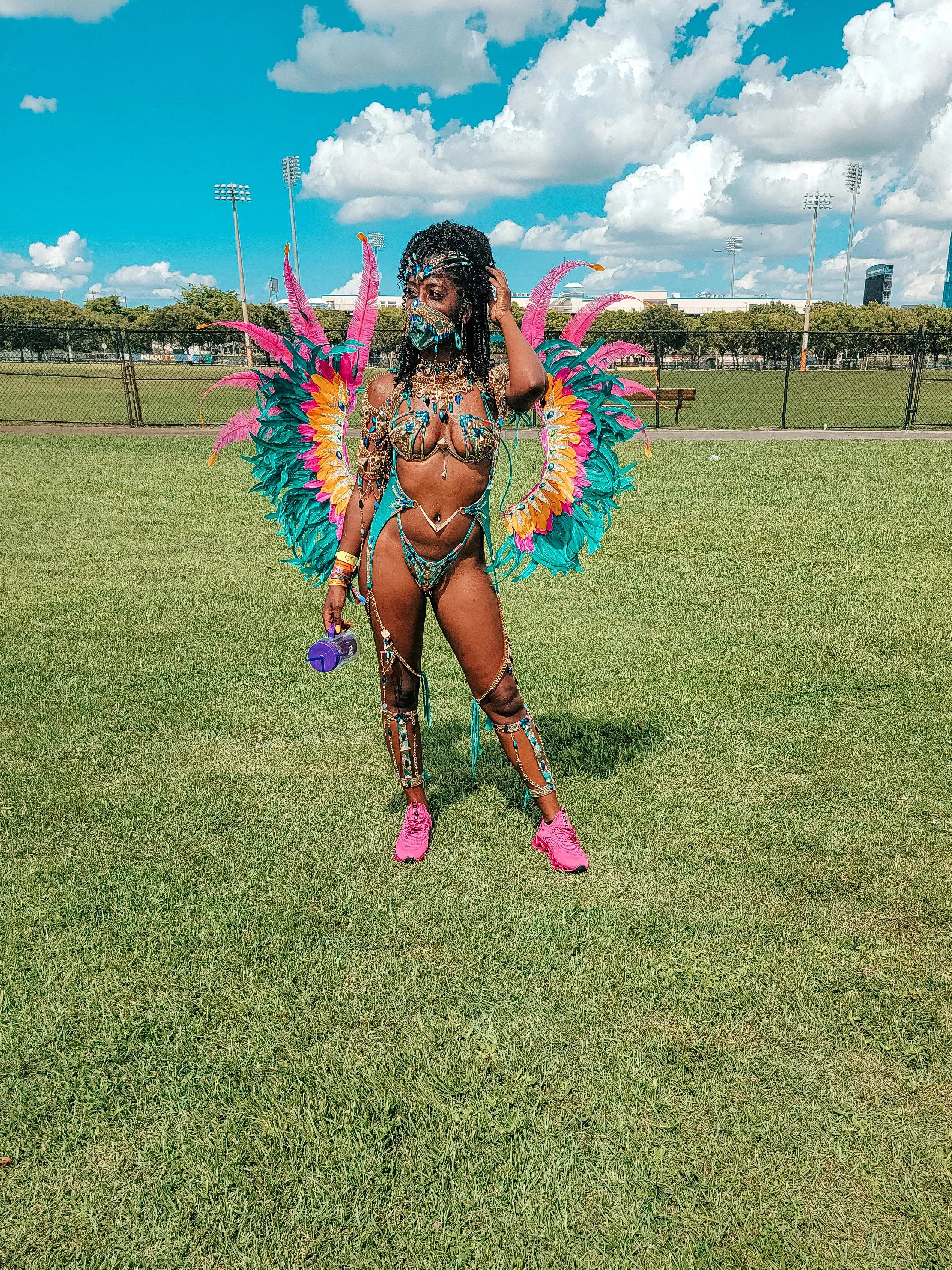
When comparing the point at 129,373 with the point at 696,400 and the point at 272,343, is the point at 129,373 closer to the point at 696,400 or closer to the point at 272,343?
the point at 272,343

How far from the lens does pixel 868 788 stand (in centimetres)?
426

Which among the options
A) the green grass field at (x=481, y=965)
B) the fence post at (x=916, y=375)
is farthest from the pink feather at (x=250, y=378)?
the fence post at (x=916, y=375)

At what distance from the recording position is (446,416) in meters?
3.20

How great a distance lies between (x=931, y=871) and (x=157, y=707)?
4.22 m

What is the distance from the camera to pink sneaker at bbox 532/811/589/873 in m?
3.59

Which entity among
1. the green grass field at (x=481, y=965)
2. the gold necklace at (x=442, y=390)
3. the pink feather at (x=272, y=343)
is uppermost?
the pink feather at (x=272, y=343)

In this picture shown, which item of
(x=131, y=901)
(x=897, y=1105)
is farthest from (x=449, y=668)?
(x=897, y=1105)

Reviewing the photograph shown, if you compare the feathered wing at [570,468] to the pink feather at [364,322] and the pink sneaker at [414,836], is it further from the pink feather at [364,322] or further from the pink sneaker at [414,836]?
the pink sneaker at [414,836]

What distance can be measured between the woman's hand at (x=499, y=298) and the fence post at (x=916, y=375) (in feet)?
62.1

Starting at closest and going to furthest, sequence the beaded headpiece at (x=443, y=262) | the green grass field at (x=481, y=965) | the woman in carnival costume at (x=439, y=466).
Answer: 1. the green grass field at (x=481, y=965)
2. the beaded headpiece at (x=443, y=262)
3. the woman in carnival costume at (x=439, y=466)

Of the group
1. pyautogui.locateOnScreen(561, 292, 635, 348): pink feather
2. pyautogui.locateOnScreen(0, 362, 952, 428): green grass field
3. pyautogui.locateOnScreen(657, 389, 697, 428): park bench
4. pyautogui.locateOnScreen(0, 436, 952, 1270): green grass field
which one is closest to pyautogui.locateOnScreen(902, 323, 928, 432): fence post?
pyautogui.locateOnScreen(0, 362, 952, 428): green grass field

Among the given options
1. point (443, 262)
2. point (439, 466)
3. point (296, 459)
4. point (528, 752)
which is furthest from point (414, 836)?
point (443, 262)

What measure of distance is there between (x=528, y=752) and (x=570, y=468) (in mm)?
1229

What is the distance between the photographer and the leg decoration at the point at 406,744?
3.76m
